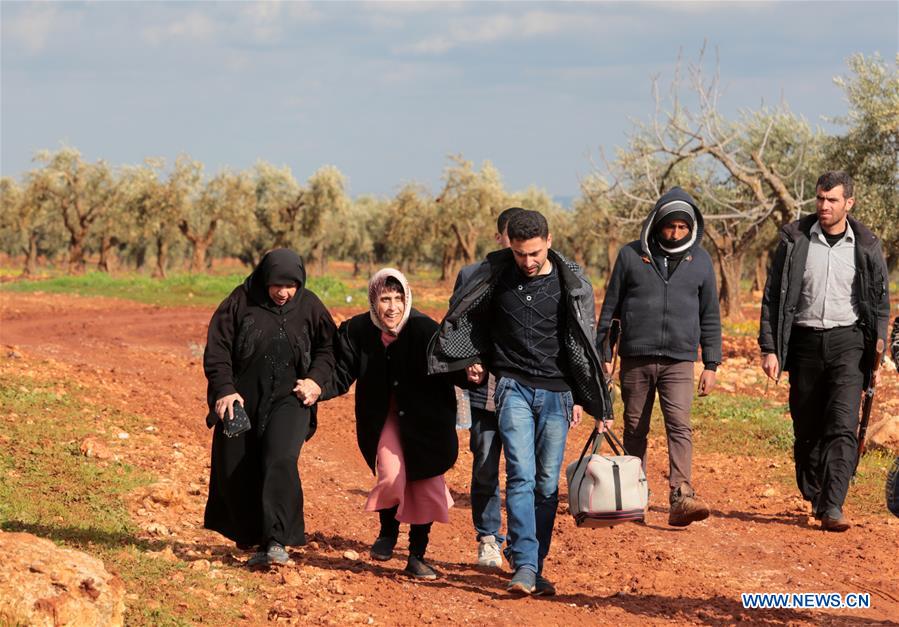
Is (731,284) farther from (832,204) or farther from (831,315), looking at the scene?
(832,204)

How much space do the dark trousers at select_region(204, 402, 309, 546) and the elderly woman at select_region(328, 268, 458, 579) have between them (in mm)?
343

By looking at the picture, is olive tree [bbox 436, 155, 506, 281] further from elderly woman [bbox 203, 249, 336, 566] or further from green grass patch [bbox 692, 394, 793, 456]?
elderly woman [bbox 203, 249, 336, 566]

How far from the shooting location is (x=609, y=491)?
6.11 meters

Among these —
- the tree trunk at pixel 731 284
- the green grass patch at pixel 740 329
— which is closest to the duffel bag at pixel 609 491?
→ the green grass patch at pixel 740 329

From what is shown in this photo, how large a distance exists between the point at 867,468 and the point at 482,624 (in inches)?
230

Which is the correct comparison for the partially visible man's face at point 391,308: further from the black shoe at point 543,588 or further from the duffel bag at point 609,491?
the black shoe at point 543,588

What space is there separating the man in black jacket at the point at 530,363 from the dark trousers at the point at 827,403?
2.49m

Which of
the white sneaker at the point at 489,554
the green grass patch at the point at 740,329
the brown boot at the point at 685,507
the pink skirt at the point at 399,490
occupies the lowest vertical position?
the white sneaker at the point at 489,554

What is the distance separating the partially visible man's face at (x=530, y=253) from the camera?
602cm

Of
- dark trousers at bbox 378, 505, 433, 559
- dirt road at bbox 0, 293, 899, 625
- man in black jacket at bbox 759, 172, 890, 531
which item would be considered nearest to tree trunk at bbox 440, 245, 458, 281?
dirt road at bbox 0, 293, 899, 625

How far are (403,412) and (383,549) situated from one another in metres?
0.88

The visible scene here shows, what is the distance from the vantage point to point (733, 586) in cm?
665

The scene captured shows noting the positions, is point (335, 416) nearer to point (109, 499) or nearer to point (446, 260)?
point (109, 499)

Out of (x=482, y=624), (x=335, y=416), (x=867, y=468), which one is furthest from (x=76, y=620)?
(x=335, y=416)
